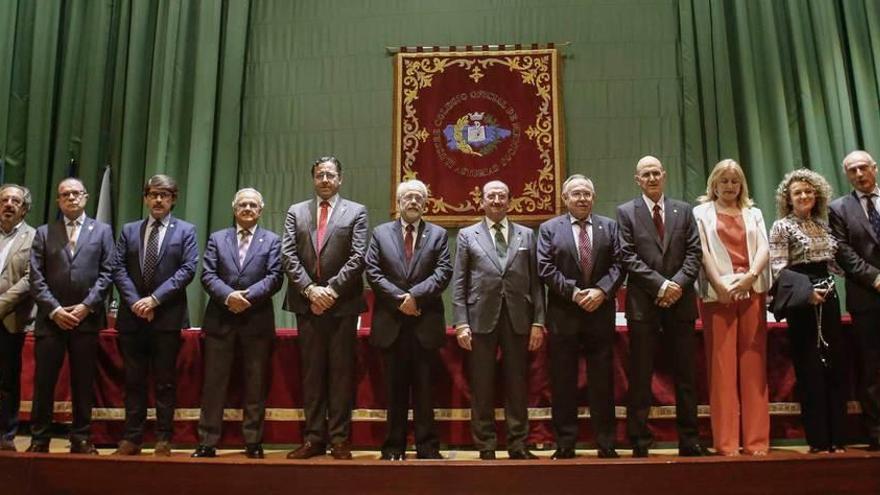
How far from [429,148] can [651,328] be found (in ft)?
11.1

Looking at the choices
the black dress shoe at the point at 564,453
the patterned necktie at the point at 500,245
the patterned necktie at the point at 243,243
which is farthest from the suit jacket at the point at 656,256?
the patterned necktie at the point at 243,243

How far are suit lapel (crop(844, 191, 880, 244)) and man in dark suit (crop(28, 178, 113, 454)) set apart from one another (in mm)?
4206

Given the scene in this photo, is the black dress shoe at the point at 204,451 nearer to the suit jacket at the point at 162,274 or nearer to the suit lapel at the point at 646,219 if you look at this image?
the suit jacket at the point at 162,274

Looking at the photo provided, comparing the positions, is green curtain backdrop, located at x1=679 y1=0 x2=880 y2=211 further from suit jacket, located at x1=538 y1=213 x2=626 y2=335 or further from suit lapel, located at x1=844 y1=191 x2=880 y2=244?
suit jacket, located at x1=538 y1=213 x2=626 y2=335

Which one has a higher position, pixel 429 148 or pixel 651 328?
pixel 429 148

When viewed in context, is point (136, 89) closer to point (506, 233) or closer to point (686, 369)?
point (506, 233)

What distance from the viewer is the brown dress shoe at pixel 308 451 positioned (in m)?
3.75

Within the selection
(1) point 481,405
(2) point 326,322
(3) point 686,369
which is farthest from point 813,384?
(2) point 326,322

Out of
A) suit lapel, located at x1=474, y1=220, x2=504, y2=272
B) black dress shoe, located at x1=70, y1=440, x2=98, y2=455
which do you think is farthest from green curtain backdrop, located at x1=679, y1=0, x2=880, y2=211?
black dress shoe, located at x1=70, y1=440, x2=98, y2=455

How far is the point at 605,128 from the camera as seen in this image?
257 inches

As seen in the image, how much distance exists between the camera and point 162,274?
159 inches

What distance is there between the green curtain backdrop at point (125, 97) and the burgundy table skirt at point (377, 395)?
7.54 ft

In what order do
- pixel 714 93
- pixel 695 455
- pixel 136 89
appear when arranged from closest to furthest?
pixel 695 455, pixel 714 93, pixel 136 89

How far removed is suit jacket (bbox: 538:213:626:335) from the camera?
3.72 meters
